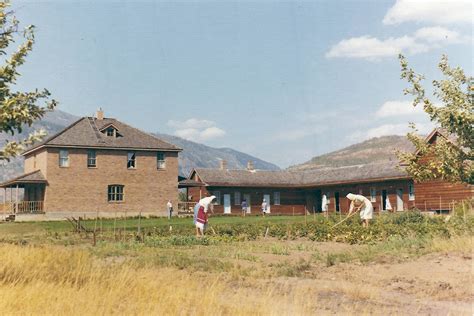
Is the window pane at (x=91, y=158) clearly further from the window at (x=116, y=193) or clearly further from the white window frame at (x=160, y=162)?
the white window frame at (x=160, y=162)

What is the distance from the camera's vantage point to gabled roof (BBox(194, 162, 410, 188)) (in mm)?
48094

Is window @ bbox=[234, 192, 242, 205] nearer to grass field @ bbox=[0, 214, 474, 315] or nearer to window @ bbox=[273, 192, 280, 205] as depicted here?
window @ bbox=[273, 192, 280, 205]

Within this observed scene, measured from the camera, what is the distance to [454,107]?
1725 cm

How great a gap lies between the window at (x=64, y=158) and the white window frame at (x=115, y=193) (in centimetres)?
384

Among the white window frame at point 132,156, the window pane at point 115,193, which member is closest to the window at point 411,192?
the white window frame at point 132,156

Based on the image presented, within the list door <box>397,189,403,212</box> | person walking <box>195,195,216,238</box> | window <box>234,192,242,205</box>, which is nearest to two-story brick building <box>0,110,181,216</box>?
window <box>234,192,242,205</box>

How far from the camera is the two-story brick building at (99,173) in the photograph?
1795 inches

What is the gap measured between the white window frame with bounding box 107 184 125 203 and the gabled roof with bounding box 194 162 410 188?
7.35m

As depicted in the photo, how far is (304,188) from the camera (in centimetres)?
5594

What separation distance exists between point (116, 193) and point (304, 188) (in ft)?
59.0

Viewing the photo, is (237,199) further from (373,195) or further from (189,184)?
(373,195)

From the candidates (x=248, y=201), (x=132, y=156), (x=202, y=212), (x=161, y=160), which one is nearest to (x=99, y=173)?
(x=132, y=156)

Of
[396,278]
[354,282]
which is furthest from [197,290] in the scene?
[396,278]

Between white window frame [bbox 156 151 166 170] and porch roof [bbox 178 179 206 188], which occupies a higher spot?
white window frame [bbox 156 151 166 170]
